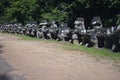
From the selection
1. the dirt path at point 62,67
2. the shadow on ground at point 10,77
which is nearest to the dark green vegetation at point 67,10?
the dirt path at point 62,67

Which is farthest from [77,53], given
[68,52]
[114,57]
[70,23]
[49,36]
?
[70,23]

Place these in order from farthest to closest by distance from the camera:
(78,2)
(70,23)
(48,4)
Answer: (48,4) < (70,23) < (78,2)

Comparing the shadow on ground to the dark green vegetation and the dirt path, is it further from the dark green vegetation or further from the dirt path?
the dark green vegetation

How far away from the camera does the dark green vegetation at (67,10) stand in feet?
76.5

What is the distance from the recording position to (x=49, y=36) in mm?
23234

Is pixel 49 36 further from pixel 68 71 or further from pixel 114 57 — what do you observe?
pixel 68 71

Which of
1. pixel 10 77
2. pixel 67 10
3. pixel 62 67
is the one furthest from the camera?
pixel 67 10

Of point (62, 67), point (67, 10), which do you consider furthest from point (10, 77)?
point (67, 10)

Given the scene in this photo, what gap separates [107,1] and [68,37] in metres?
4.69

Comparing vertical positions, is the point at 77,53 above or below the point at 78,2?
below

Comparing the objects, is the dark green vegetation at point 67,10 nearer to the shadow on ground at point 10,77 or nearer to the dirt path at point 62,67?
the dirt path at point 62,67

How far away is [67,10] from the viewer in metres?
27.1

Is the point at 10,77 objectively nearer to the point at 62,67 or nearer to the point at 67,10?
the point at 62,67

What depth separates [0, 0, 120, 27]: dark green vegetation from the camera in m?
23.3
